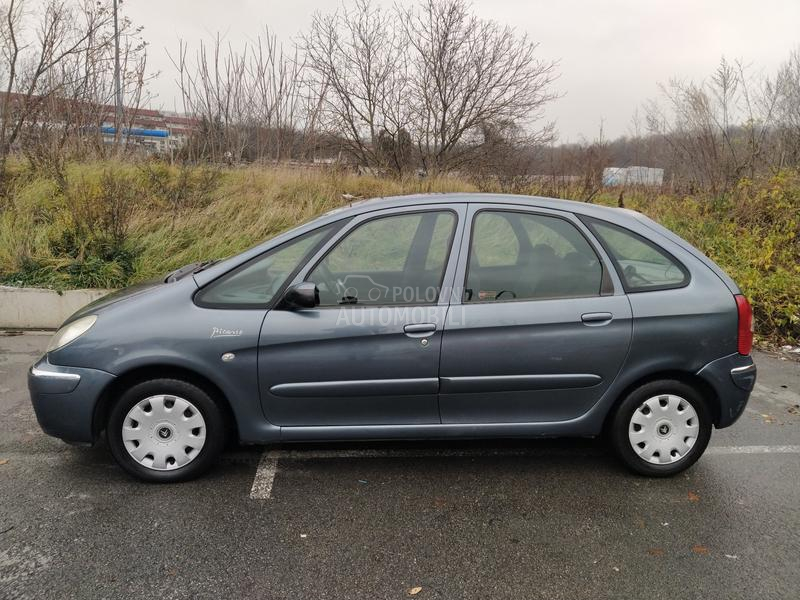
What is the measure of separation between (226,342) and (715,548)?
2.61 m

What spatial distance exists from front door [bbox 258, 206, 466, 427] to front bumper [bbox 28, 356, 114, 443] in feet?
2.91

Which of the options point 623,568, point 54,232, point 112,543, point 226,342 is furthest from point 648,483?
point 54,232

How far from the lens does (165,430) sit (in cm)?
311

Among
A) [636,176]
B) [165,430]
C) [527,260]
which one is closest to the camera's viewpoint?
[165,430]

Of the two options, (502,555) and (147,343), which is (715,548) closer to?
(502,555)

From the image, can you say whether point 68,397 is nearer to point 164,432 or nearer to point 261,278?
point 164,432

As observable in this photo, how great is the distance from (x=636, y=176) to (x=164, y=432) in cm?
1305

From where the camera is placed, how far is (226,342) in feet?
9.91

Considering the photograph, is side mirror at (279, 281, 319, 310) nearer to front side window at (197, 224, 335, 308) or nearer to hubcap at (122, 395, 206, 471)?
front side window at (197, 224, 335, 308)

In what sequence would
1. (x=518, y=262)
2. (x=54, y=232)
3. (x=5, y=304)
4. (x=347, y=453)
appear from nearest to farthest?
(x=518, y=262) < (x=347, y=453) < (x=5, y=304) < (x=54, y=232)

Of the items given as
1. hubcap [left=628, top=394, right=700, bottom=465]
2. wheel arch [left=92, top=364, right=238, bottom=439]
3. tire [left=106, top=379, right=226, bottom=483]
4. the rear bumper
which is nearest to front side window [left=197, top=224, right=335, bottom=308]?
wheel arch [left=92, top=364, right=238, bottom=439]

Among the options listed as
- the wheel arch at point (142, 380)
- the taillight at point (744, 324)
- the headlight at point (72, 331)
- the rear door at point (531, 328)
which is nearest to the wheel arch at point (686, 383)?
the rear door at point (531, 328)

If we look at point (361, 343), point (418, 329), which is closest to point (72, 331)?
point (361, 343)

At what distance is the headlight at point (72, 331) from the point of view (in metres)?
3.10
